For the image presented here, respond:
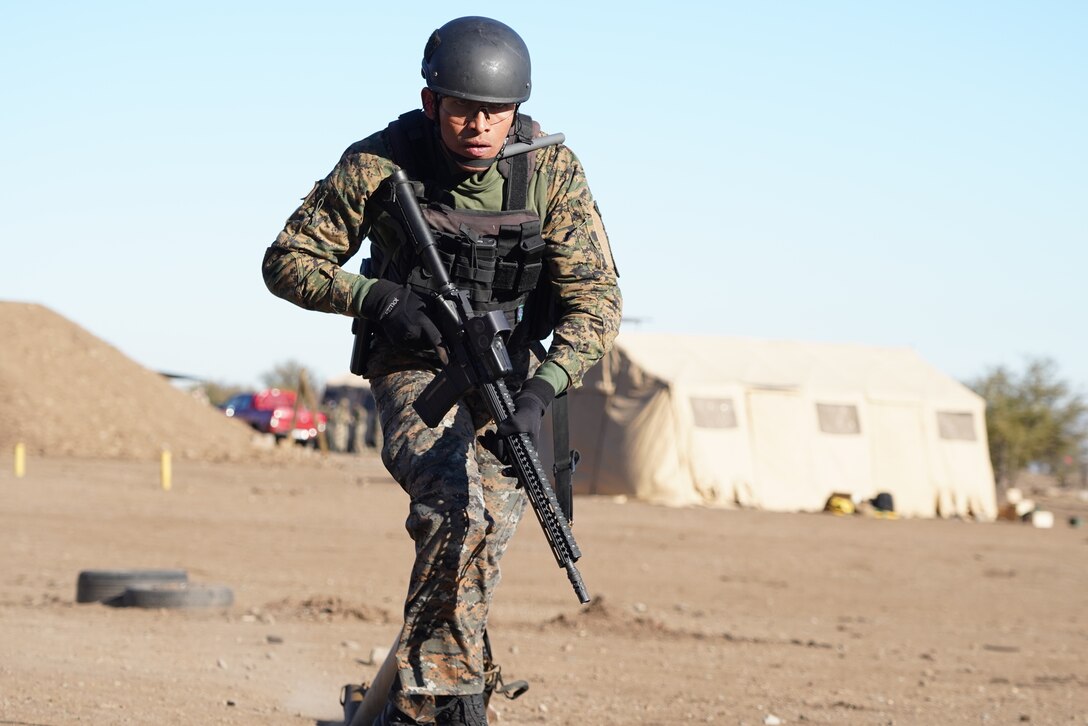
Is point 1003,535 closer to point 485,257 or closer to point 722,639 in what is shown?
point 722,639

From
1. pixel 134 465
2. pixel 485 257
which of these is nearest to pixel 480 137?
pixel 485 257

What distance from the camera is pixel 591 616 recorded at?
29.9ft

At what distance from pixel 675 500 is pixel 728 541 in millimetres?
5221

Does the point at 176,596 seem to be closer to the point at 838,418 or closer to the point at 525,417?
the point at 525,417

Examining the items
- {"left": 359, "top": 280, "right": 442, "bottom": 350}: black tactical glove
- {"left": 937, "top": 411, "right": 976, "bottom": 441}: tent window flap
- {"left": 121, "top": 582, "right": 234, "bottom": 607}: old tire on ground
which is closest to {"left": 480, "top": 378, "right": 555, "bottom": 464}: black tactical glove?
{"left": 359, "top": 280, "right": 442, "bottom": 350}: black tactical glove

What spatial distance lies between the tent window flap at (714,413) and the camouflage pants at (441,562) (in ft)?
60.2

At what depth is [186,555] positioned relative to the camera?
13039 millimetres

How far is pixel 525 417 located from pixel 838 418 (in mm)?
19708

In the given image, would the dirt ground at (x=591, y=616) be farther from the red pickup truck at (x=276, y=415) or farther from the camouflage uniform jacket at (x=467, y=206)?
the red pickup truck at (x=276, y=415)

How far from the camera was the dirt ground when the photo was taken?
5.96 m

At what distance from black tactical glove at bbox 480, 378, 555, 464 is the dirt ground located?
5.51 feet

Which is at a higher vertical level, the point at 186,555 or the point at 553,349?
the point at 553,349

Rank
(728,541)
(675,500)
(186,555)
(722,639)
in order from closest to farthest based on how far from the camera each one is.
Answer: (722,639) → (186,555) → (728,541) → (675,500)

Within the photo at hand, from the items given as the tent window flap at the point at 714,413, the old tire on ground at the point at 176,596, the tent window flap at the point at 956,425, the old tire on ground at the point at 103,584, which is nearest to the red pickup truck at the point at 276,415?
the tent window flap at the point at 714,413
